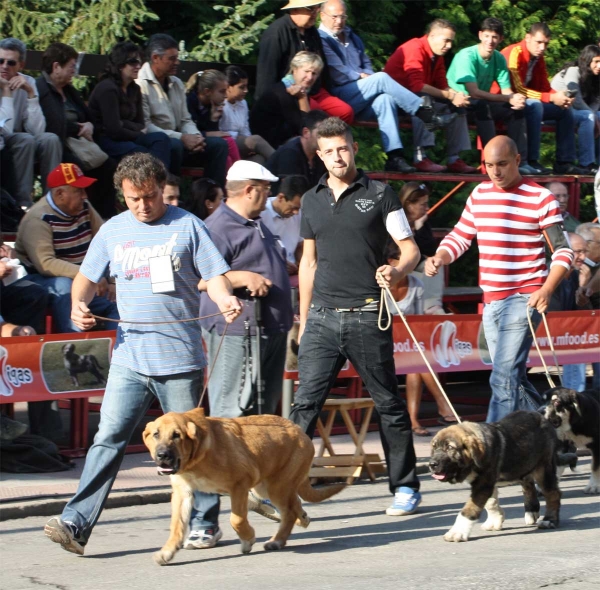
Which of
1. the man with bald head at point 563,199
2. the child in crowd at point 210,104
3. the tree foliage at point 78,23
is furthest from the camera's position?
the tree foliage at point 78,23

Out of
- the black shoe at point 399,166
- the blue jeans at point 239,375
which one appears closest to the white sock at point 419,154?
the black shoe at point 399,166

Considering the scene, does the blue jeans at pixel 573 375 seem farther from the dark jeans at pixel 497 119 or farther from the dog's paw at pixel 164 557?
the dog's paw at pixel 164 557

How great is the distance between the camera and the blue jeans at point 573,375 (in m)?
12.0

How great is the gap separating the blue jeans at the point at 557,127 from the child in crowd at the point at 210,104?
4.71m

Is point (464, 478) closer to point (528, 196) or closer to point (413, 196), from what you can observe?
point (528, 196)

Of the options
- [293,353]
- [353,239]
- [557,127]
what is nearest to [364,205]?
[353,239]

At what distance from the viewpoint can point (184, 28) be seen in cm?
1762

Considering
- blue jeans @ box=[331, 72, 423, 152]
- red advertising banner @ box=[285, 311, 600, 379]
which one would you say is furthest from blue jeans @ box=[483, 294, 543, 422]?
blue jeans @ box=[331, 72, 423, 152]

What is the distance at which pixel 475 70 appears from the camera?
1459cm

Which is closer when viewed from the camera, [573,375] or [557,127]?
[573,375]

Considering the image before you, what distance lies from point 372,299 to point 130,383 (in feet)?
5.42

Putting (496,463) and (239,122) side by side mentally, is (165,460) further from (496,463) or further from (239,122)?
(239,122)

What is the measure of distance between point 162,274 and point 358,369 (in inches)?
63.4

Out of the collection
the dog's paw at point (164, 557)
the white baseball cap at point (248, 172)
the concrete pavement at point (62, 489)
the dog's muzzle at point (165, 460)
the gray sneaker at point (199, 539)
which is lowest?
the concrete pavement at point (62, 489)
